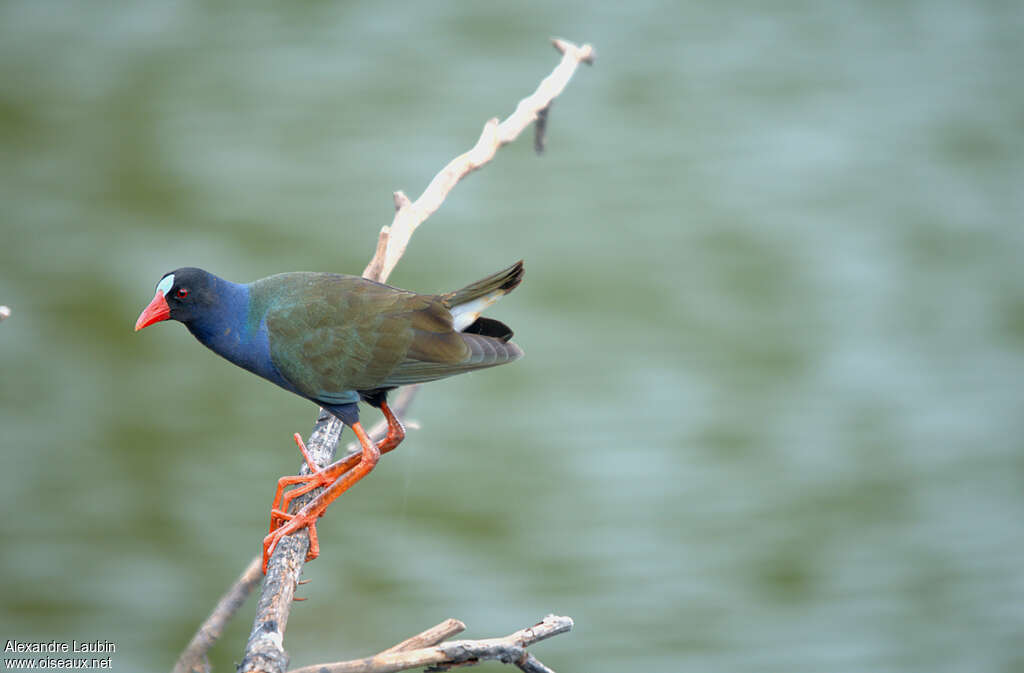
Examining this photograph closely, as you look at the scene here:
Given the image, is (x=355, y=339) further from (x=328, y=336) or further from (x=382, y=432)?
(x=382, y=432)

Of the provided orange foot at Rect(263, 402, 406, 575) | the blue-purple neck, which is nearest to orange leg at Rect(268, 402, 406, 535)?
orange foot at Rect(263, 402, 406, 575)

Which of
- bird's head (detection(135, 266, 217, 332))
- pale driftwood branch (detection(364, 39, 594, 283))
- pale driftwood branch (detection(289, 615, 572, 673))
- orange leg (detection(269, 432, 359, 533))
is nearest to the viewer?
pale driftwood branch (detection(289, 615, 572, 673))

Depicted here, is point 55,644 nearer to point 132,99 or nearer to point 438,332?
point 438,332

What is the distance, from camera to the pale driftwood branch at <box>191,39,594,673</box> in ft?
6.94

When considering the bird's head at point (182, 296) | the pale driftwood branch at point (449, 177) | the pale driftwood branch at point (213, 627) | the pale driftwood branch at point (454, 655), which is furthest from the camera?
the pale driftwood branch at point (449, 177)

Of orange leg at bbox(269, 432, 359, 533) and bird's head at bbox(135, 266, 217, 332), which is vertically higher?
bird's head at bbox(135, 266, 217, 332)

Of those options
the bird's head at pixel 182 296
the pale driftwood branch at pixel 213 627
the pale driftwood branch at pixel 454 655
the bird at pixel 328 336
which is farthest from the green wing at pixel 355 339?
the pale driftwood branch at pixel 454 655

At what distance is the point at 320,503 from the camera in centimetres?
271

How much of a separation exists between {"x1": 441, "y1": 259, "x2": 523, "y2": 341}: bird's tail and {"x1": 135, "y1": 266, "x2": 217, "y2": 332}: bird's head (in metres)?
0.61

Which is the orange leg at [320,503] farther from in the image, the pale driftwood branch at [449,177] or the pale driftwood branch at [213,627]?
the pale driftwood branch at [449,177]

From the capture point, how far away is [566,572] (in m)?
4.24

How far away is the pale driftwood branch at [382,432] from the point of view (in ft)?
6.94

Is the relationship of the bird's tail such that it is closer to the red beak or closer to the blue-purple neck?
the blue-purple neck


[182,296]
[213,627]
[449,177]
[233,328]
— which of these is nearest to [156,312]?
[182,296]
